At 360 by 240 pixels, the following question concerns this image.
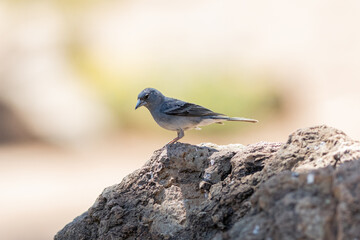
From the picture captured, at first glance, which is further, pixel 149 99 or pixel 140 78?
pixel 140 78

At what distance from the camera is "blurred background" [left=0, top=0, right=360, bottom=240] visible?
1309 cm

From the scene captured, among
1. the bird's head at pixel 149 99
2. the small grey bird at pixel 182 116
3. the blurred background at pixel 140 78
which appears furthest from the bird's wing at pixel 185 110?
the blurred background at pixel 140 78

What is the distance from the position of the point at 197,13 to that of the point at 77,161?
22.0 feet

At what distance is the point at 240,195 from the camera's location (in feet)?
10.8

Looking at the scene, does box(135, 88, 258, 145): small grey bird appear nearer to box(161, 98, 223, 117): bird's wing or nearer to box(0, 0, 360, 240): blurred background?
box(161, 98, 223, 117): bird's wing

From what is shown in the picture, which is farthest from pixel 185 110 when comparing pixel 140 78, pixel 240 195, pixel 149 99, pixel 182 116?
pixel 140 78

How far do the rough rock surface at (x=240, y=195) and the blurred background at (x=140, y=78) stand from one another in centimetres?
682

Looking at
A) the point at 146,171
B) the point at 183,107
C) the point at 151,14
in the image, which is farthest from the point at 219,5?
the point at 146,171

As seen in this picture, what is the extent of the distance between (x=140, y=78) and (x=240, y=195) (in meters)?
11.1

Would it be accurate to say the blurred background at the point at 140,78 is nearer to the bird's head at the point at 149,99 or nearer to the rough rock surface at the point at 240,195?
the bird's head at the point at 149,99

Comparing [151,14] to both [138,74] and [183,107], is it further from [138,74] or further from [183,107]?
[183,107]

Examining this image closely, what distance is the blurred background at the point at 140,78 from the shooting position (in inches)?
515

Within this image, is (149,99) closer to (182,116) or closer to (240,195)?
(182,116)

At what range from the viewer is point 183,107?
17.2ft
